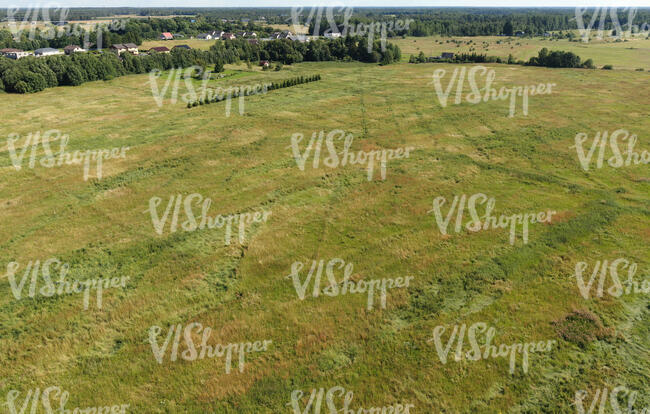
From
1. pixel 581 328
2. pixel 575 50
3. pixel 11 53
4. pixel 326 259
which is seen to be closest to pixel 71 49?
pixel 11 53

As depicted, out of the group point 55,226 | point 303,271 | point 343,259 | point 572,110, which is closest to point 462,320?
point 343,259

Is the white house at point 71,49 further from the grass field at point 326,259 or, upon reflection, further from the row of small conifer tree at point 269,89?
the grass field at point 326,259

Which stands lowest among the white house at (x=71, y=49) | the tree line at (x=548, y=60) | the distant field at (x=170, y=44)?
the tree line at (x=548, y=60)

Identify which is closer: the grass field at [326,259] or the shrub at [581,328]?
the grass field at [326,259]

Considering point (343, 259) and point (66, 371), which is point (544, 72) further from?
point (66, 371)

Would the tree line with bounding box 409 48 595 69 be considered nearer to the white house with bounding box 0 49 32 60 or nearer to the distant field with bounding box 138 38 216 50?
the distant field with bounding box 138 38 216 50

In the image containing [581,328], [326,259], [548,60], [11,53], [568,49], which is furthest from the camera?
[568,49]

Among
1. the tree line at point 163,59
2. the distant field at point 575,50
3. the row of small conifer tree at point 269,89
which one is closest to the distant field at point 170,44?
the tree line at point 163,59

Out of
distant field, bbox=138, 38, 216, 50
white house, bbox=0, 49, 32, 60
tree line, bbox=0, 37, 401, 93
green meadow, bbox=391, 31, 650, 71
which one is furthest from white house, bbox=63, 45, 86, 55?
green meadow, bbox=391, 31, 650, 71

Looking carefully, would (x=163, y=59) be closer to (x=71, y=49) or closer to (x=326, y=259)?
(x=71, y=49)

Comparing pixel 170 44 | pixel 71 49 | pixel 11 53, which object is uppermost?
pixel 170 44
